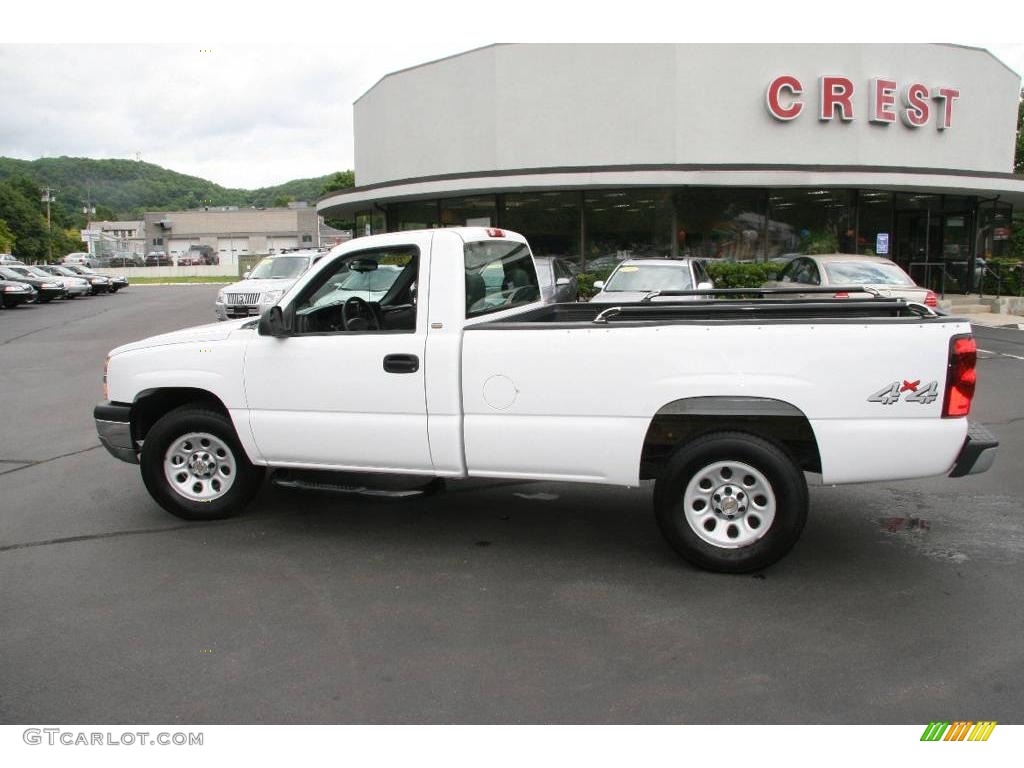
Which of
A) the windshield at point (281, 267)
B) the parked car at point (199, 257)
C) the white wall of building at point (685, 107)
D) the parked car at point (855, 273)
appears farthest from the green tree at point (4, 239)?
the parked car at point (855, 273)

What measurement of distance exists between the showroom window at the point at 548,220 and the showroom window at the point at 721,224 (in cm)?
266

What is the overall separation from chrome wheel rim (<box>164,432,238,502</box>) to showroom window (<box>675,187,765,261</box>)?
56.2ft

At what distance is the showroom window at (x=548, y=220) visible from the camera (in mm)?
22109

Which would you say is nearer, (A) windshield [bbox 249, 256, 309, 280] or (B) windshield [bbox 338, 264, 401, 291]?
(B) windshield [bbox 338, 264, 401, 291]

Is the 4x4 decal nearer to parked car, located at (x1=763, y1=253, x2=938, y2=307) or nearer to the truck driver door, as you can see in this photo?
the truck driver door

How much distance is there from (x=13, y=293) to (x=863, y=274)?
2716 cm

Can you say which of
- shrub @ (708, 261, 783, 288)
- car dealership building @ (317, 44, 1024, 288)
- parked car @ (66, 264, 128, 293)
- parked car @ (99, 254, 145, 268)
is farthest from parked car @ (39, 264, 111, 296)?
parked car @ (99, 254, 145, 268)

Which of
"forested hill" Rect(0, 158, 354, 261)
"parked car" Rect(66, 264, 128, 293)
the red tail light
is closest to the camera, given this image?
the red tail light

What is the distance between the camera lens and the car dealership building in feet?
67.9

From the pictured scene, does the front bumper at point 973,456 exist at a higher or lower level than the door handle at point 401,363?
lower

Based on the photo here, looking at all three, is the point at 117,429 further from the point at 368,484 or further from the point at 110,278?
the point at 110,278

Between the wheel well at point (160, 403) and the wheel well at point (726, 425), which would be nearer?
the wheel well at point (726, 425)

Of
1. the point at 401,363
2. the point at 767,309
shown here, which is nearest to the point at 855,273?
the point at 767,309

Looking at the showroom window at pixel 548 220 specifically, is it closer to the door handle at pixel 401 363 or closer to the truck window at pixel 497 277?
the truck window at pixel 497 277
